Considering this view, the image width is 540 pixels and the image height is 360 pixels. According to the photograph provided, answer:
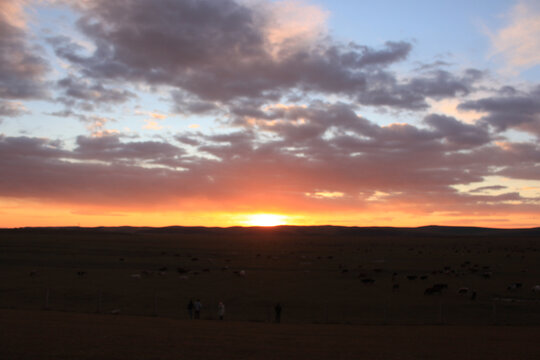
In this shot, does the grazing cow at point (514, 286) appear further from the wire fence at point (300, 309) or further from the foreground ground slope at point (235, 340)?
the foreground ground slope at point (235, 340)

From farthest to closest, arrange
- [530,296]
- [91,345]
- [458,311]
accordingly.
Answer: [530,296]
[458,311]
[91,345]

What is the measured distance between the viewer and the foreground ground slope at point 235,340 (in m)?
19.1

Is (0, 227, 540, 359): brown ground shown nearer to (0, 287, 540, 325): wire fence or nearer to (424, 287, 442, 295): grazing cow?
(0, 287, 540, 325): wire fence

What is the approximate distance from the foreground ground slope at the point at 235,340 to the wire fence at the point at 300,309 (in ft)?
12.8

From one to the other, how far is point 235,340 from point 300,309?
51.6ft

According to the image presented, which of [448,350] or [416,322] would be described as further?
[416,322]

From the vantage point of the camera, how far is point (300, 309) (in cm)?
3741

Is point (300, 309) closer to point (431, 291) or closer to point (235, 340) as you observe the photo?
point (431, 291)

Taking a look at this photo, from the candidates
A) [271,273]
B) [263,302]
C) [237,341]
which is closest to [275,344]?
[237,341]

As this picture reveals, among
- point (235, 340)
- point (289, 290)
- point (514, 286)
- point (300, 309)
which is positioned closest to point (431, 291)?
point (514, 286)

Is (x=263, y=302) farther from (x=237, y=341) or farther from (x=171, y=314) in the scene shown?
(x=237, y=341)

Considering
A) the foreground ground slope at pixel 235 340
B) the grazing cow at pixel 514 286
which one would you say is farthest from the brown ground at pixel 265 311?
the grazing cow at pixel 514 286

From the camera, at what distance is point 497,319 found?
34031 millimetres

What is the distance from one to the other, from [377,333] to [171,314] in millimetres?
14734
